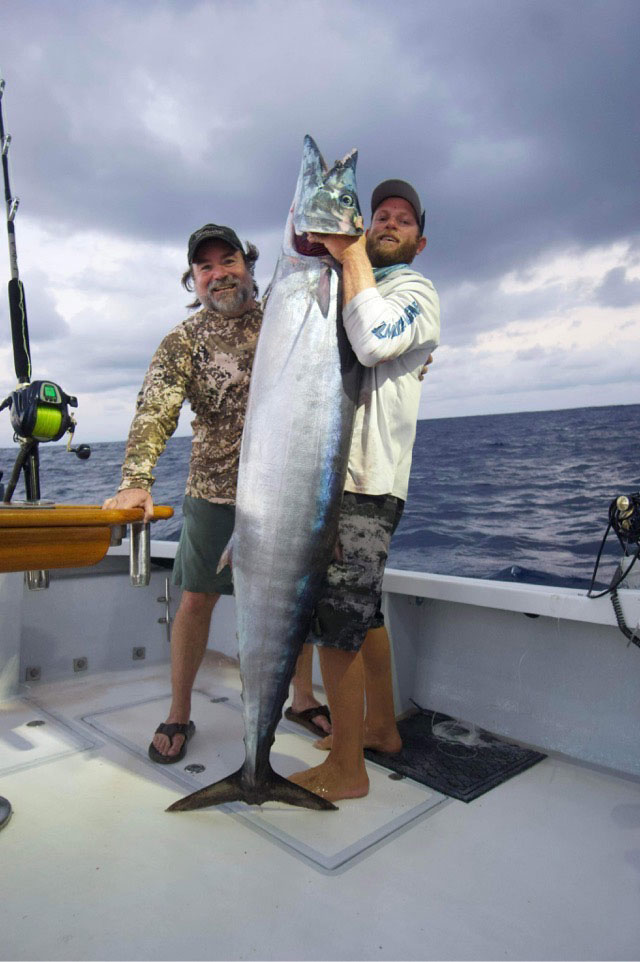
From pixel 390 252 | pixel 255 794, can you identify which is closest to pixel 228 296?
pixel 390 252

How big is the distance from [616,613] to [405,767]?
1.01 m

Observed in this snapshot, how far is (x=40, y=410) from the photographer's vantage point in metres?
2.70

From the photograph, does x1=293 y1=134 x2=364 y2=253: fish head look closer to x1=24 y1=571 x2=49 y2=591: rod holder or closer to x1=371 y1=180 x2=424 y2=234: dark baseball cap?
x1=371 y1=180 x2=424 y2=234: dark baseball cap

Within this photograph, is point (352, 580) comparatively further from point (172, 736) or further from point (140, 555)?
point (172, 736)

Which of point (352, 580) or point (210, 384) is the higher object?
point (210, 384)

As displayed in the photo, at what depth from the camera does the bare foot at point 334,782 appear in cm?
237

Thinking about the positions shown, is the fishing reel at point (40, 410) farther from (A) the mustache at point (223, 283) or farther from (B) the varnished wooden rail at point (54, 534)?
(B) the varnished wooden rail at point (54, 534)

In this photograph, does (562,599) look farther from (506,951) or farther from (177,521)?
(177,521)

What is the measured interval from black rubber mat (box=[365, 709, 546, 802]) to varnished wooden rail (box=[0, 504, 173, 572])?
1.53 metres

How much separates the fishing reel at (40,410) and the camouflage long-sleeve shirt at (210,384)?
38 centimetres

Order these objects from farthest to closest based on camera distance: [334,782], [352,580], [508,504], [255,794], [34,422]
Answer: [508,504], [34,422], [334,782], [352,580], [255,794]

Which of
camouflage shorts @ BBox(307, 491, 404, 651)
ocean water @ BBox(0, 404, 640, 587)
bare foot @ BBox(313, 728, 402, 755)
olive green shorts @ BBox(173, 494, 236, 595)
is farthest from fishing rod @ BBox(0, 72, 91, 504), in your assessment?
ocean water @ BBox(0, 404, 640, 587)

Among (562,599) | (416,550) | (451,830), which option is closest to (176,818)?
(451,830)

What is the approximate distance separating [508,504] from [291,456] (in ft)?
33.3
